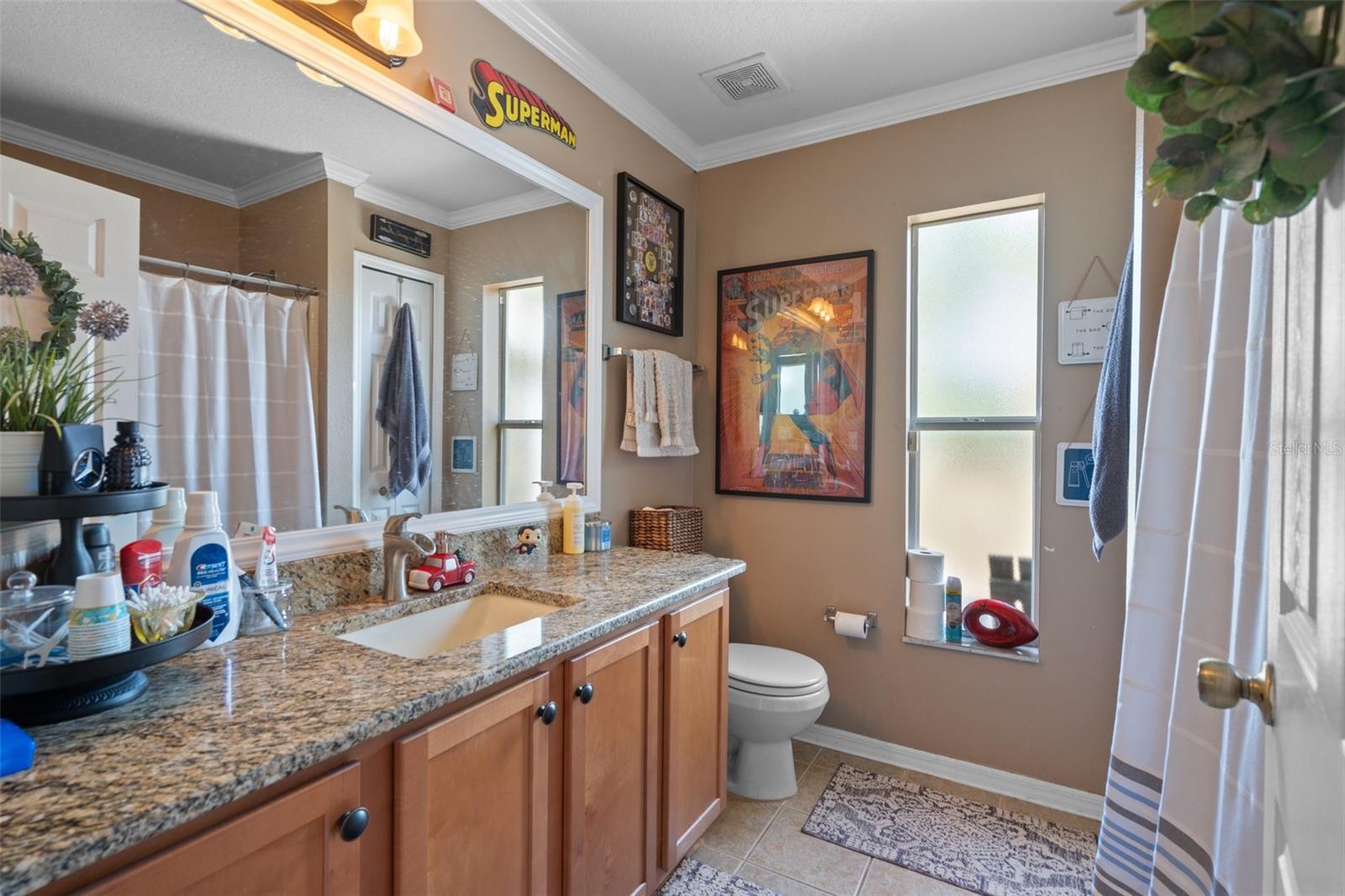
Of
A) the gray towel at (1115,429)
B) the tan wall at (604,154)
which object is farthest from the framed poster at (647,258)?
the gray towel at (1115,429)

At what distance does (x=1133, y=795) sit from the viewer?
43.8 inches

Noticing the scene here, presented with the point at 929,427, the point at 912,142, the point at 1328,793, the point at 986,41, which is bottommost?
the point at 1328,793

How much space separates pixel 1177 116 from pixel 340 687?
1239 millimetres

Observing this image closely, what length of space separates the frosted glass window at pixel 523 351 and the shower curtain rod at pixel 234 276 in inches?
24.2

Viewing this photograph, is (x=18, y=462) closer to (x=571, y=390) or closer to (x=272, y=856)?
(x=272, y=856)

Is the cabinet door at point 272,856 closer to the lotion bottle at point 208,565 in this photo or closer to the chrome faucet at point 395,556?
the lotion bottle at point 208,565

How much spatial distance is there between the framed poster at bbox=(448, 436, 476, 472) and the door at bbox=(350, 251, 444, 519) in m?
0.04

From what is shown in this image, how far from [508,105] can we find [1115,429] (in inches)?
76.0

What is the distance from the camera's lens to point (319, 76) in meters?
1.46

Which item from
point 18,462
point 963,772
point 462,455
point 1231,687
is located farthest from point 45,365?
point 963,772

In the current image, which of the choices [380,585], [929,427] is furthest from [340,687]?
[929,427]

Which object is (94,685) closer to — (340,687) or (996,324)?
(340,687)

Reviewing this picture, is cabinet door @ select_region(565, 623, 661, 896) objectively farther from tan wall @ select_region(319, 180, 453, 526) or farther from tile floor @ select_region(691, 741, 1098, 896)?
tan wall @ select_region(319, 180, 453, 526)

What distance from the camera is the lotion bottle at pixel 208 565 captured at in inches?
43.6
